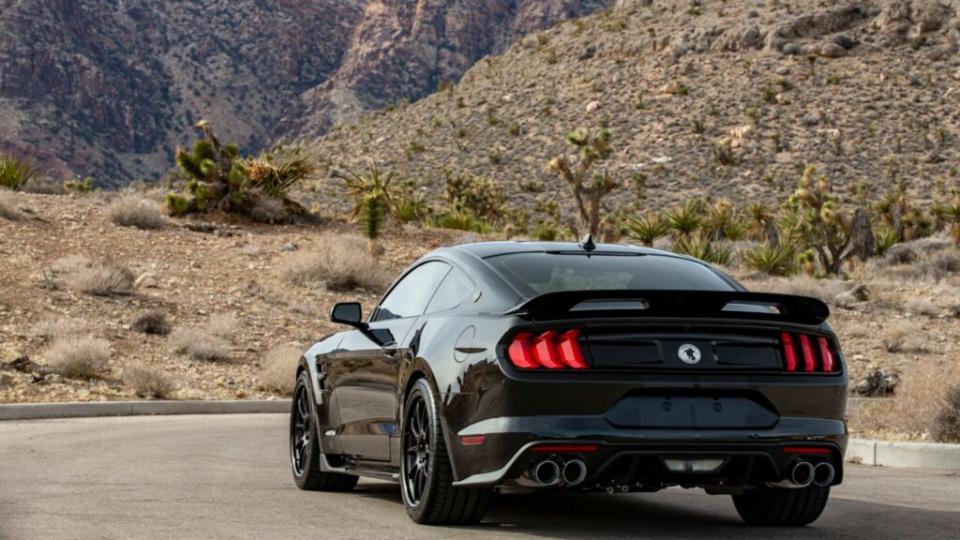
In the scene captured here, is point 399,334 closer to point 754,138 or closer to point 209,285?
point 209,285

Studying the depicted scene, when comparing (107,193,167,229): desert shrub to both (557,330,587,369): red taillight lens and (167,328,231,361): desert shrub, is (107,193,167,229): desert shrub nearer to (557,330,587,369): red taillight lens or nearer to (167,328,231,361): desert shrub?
(167,328,231,361): desert shrub

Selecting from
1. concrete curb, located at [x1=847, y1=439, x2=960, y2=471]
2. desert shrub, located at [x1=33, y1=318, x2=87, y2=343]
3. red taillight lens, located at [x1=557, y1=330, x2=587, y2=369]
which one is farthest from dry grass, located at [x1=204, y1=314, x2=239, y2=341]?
red taillight lens, located at [x1=557, y1=330, x2=587, y2=369]

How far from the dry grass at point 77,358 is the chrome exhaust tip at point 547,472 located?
16049 mm

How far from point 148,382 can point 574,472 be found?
1534 cm

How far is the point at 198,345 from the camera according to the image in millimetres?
25094

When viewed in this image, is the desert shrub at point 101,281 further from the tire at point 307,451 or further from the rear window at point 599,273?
the rear window at point 599,273

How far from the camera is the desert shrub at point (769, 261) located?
4078cm

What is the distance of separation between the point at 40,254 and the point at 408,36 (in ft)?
507

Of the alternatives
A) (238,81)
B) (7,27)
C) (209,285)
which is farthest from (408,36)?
(209,285)

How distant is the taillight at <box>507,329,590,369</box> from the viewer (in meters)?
7.70

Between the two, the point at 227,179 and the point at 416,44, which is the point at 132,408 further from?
the point at 416,44

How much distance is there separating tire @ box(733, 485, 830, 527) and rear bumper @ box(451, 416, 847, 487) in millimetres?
851

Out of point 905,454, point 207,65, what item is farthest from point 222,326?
point 207,65

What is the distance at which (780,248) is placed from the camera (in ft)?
143
